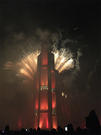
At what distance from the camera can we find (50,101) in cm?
7462

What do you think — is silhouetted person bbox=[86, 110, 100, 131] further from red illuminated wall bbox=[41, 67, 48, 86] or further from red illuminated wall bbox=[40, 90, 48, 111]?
red illuminated wall bbox=[41, 67, 48, 86]

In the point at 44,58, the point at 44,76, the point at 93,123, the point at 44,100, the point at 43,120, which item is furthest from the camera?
the point at 44,58

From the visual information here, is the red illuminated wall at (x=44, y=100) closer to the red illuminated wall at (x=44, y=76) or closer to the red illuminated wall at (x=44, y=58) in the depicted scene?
the red illuminated wall at (x=44, y=76)

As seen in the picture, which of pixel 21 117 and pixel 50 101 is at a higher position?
pixel 50 101

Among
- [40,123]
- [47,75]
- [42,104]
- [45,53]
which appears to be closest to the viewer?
[40,123]

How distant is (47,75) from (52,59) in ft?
30.4

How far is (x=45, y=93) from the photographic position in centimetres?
7662

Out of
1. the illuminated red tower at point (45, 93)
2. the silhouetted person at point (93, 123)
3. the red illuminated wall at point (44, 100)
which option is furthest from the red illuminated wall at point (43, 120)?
the silhouetted person at point (93, 123)

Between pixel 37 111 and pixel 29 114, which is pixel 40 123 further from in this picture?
pixel 29 114

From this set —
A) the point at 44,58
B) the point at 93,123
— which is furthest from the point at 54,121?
the point at 93,123

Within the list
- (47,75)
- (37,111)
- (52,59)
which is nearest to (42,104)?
(37,111)

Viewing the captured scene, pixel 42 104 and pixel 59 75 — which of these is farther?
pixel 59 75

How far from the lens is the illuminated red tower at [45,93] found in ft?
233

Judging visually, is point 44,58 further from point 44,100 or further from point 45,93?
point 44,100
